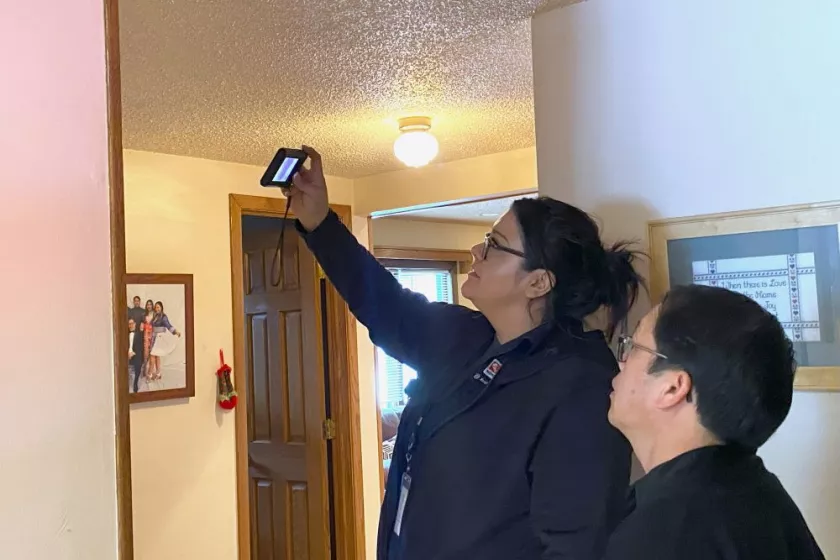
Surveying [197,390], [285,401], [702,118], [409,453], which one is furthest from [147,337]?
[702,118]

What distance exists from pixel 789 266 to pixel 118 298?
1113 mm

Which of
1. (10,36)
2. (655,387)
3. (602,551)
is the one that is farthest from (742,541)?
(10,36)

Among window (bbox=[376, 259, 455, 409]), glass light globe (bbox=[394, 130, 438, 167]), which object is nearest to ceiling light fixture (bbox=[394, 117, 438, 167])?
glass light globe (bbox=[394, 130, 438, 167])

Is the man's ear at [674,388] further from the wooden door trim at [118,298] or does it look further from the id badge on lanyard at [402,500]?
the wooden door trim at [118,298]

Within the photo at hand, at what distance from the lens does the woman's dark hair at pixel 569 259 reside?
1.35 m

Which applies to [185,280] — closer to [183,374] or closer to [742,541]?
[183,374]

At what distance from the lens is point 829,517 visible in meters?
1.35

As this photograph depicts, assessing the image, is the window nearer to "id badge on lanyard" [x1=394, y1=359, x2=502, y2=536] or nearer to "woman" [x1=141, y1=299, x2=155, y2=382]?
A: "woman" [x1=141, y1=299, x2=155, y2=382]

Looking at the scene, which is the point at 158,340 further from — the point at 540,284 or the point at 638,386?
the point at 638,386

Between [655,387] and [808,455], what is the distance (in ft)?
2.06

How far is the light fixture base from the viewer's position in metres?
2.57

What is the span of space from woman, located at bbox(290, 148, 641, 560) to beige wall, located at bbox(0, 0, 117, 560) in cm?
50

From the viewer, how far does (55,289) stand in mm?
968

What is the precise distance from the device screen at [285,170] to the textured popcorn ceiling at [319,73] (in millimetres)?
380
